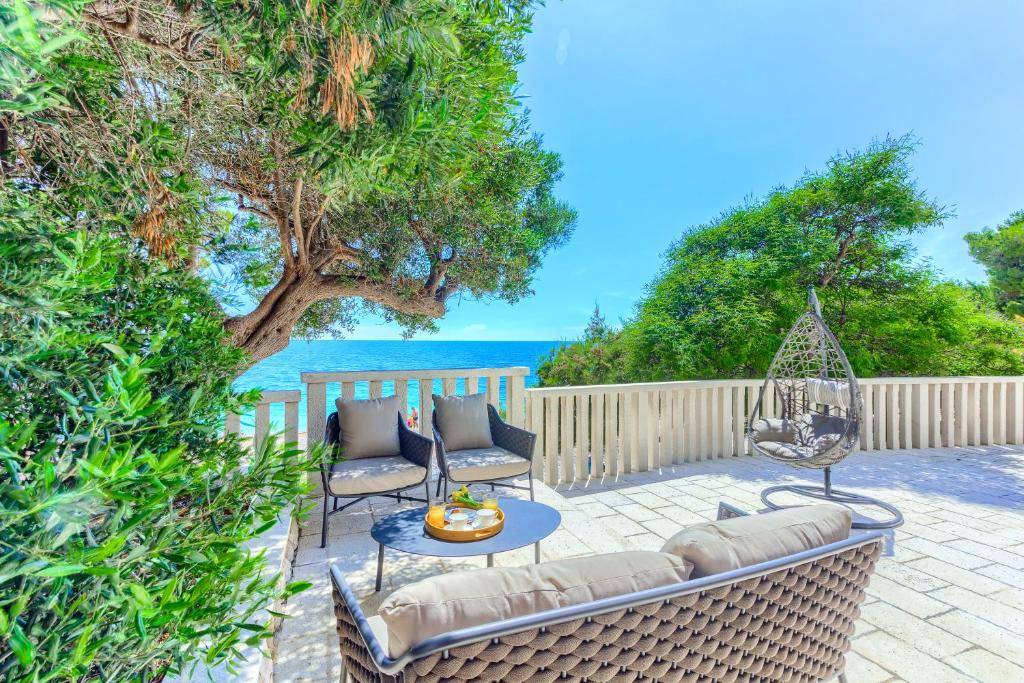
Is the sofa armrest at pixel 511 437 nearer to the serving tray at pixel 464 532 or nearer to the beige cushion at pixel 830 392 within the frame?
the serving tray at pixel 464 532

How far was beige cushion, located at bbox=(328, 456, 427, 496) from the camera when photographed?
3.09 m

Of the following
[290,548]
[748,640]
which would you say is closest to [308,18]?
[748,640]

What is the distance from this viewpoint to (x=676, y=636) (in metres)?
1.15

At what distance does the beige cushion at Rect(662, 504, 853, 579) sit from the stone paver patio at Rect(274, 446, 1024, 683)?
100cm

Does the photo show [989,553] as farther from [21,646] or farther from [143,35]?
[143,35]

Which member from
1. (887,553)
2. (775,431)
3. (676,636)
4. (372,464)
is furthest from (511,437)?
(887,553)

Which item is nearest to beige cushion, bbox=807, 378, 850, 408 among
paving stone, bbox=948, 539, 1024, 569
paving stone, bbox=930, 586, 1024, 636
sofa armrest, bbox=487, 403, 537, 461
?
paving stone, bbox=948, 539, 1024, 569

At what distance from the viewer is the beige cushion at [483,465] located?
341cm

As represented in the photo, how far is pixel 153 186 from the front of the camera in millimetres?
1858

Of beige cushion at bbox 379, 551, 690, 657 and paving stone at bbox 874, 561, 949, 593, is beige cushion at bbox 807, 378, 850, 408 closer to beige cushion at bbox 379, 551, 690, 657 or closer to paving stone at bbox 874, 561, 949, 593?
paving stone at bbox 874, 561, 949, 593

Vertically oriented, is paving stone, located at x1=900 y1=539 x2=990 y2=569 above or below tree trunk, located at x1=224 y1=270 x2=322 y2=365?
below

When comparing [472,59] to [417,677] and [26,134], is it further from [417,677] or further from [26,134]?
[417,677]

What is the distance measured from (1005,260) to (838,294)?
5.70 metres

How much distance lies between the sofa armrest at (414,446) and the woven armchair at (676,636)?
1915mm
